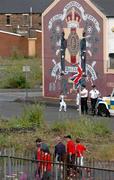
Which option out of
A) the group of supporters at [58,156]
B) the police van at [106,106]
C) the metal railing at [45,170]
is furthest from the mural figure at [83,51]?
the metal railing at [45,170]

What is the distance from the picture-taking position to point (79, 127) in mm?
30625

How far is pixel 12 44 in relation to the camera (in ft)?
292

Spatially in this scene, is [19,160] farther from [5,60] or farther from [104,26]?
[5,60]

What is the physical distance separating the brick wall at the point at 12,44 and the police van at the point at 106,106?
1885 inches

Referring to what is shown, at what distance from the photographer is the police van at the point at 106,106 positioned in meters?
39.0

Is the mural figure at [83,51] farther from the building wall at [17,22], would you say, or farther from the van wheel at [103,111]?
the building wall at [17,22]

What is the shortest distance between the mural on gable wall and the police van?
685cm

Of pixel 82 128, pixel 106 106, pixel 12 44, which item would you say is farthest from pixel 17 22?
pixel 82 128

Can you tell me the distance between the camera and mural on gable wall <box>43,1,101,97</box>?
47.1m

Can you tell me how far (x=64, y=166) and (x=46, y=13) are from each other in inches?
1307

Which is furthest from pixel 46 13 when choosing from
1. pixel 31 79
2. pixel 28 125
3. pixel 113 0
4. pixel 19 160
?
pixel 19 160

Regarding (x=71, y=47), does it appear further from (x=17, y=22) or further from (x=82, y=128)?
(x=17, y=22)

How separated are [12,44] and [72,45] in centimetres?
4151

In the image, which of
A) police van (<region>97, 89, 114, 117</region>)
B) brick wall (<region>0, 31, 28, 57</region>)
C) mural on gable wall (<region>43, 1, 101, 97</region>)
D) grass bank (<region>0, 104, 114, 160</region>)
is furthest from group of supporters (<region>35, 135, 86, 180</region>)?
brick wall (<region>0, 31, 28, 57</region>)
